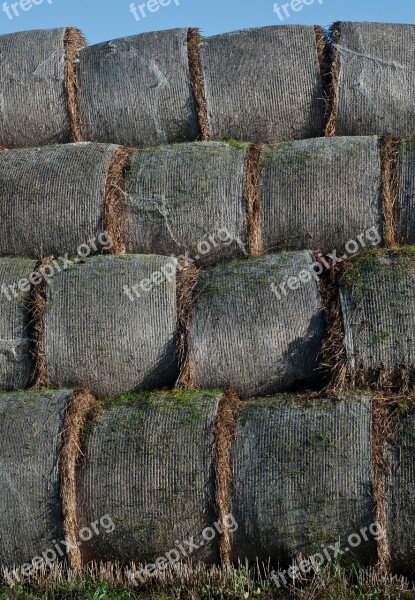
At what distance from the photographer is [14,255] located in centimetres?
619

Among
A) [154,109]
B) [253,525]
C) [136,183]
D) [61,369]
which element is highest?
[154,109]

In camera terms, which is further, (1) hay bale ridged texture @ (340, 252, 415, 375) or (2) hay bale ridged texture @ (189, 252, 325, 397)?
(2) hay bale ridged texture @ (189, 252, 325, 397)

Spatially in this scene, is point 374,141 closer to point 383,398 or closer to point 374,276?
point 374,276

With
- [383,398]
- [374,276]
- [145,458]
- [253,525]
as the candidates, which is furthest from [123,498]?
[374,276]

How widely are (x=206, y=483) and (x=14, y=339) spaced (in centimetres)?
160

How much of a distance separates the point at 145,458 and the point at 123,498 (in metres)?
0.25

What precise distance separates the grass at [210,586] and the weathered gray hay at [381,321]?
3.55 ft

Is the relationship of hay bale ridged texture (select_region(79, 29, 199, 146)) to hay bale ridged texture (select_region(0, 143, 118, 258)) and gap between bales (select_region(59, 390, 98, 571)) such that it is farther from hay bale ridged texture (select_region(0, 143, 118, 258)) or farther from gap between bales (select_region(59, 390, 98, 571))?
gap between bales (select_region(59, 390, 98, 571))

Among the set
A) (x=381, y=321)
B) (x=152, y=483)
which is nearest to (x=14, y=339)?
(x=152, y=483)

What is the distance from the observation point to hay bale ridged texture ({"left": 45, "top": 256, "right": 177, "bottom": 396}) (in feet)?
18.1

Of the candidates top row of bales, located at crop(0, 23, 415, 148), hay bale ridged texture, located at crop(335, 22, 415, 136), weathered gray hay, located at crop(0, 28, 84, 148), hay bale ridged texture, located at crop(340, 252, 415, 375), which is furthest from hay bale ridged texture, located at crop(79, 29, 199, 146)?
hay bale ridged texture, located at crop(340, 252, 415, 375)

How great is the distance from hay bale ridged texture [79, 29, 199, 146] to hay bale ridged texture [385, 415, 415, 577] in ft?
9.93

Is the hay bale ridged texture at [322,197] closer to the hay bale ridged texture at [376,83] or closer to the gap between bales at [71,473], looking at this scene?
the hay bale ridged texture at [376,83]

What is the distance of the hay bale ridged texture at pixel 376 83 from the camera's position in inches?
253
